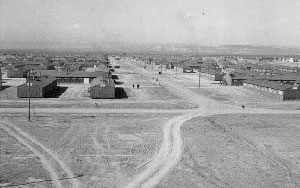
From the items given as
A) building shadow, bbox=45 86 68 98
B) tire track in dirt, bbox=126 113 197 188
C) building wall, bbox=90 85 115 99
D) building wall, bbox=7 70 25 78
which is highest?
building wall, bbox=7 70 25 78

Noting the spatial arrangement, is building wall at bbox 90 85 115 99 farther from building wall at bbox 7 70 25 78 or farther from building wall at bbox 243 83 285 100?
building wall at bbox 7 70 25 78

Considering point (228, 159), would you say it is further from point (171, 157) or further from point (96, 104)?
point (96, 104)

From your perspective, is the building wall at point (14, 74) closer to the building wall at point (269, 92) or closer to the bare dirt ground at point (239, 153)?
the building wall at point (269, 92)

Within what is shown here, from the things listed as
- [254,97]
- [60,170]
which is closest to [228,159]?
[60,170]

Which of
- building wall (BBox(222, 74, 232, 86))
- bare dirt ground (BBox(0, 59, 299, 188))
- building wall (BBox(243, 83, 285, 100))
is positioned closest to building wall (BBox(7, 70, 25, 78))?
bare dirt ground (BBox(0, 59, 299, 188))

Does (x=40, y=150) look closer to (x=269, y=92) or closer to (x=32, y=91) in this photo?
(x=32, y=91)

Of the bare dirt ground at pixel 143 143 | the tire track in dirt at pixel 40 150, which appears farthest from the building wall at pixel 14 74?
the tire track in dirt at pixel 40 150
